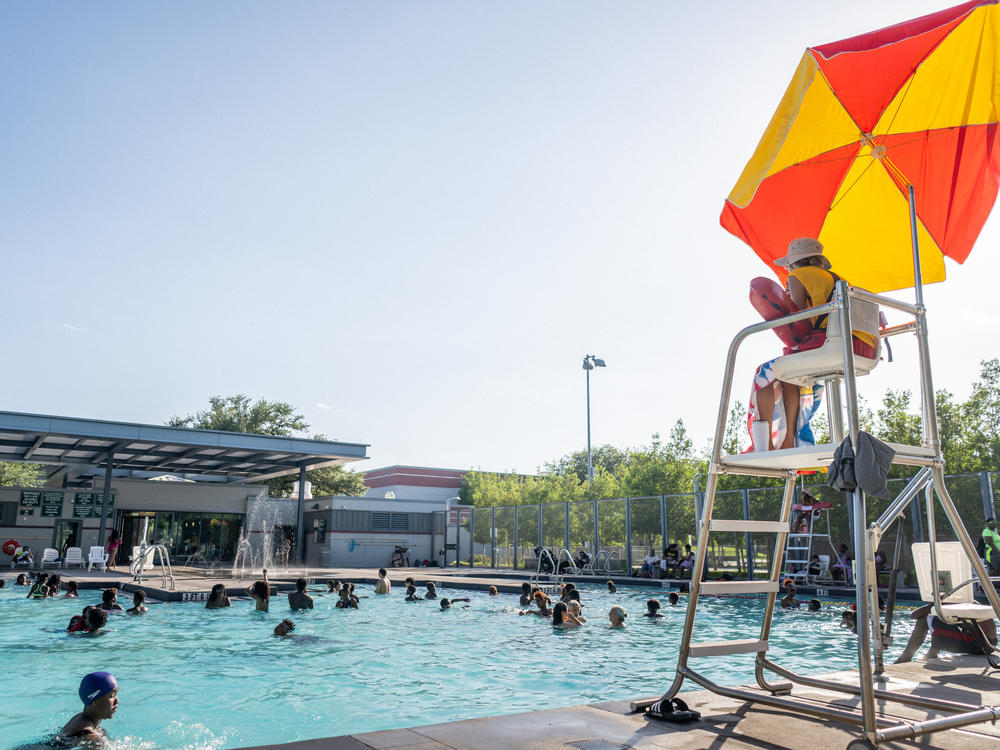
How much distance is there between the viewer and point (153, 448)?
91.9 feet

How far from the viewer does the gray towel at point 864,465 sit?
3045 mm

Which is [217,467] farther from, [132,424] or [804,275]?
[804,275]

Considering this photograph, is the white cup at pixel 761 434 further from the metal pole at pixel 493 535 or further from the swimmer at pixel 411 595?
the metal pole at pixel 493 535

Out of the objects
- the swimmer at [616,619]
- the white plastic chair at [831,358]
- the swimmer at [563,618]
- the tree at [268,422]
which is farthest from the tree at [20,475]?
the white plastic chair at [831,358]

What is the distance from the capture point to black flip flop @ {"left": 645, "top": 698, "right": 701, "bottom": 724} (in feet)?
11.7

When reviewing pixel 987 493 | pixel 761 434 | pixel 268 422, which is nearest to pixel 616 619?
pixel 987 493

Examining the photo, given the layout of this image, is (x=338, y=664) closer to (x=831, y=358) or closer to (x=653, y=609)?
(x=653, y=609)

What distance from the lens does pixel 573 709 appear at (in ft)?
13.0

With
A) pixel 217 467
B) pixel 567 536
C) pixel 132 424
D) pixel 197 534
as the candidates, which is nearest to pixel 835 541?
pixel 567 536

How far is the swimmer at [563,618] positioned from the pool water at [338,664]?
0.18 meters

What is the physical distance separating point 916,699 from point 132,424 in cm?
2580

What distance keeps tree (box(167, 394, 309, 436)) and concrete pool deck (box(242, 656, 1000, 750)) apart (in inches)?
2055

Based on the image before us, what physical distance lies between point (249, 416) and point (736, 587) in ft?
176

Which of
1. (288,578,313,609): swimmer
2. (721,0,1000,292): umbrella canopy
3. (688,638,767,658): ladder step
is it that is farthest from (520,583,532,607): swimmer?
(721,0,1000,292): umbrella canopy
